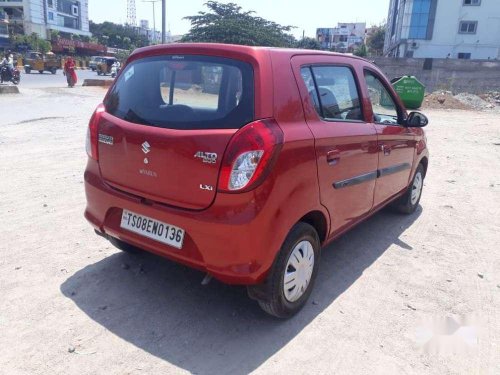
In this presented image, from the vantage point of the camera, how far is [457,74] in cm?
2902

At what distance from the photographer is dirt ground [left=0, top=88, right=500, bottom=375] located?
2.65 metres

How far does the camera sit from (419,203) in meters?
6.01

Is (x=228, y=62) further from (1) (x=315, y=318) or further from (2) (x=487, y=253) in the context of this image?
(2) (x=487, y=253)

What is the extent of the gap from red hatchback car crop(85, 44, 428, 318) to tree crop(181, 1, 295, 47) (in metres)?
30.5

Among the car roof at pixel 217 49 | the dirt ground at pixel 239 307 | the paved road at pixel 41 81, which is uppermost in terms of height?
the car roof at pixel 217 49

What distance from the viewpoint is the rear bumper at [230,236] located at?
8.45 ft

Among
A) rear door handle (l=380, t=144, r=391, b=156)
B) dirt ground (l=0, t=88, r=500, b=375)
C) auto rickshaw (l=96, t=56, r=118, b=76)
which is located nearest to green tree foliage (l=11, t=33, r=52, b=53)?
auto rickshaw (l=96, t=56, r=118, b=76)

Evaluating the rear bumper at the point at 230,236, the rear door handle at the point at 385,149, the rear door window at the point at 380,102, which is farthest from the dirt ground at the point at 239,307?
the rear door window at the point at 380,102

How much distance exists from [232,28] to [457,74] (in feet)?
53.9

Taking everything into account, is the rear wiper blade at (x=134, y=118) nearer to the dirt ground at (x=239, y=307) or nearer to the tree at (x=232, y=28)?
the dirt ground at (x=239, y=307)

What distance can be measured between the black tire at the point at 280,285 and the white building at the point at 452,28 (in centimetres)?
5600

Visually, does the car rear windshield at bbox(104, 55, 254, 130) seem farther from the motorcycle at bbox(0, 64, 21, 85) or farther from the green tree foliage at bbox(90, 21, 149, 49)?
the green tree foliage at bbox(90, 21, 149, 49)

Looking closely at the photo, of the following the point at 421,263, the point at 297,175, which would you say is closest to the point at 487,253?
the point at 421,263

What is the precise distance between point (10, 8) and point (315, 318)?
97.5m
